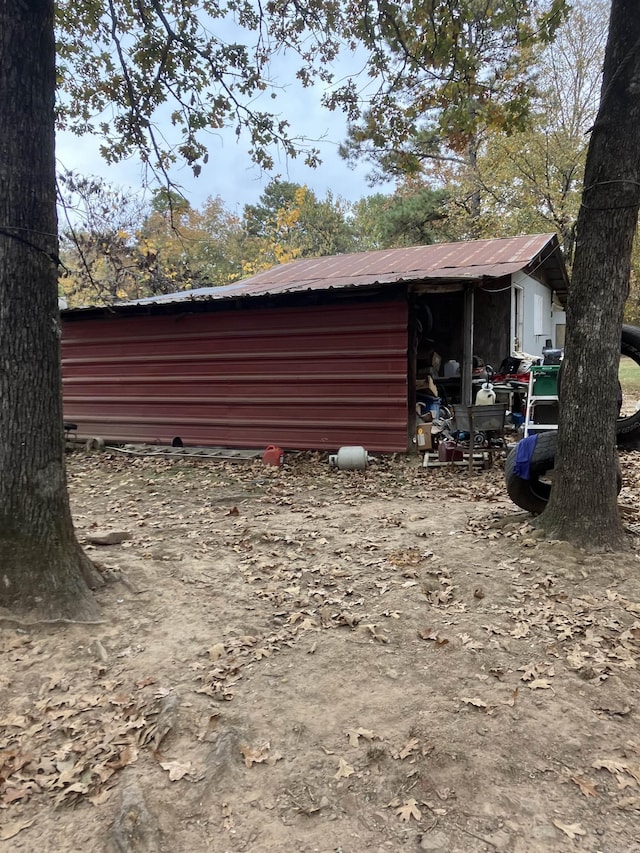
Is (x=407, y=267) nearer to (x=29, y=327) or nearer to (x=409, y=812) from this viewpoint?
→ (x=29, y=327)

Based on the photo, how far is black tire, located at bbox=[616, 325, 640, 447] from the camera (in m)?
5.79

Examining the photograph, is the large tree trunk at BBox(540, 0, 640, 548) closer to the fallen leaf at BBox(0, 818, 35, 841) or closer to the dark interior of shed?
the fallen leaf at BBox(0, 818, 35, 841)

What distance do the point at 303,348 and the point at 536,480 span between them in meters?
5.63

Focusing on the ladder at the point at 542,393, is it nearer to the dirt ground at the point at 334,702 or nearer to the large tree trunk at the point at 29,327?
the dirt ground at the point at 334,702

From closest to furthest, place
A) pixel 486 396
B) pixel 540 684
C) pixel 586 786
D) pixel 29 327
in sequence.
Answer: pixel 586 786 < pixel 540 684 < pixel 29 327 < pixel 486 396

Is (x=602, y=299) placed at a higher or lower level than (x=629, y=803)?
higher

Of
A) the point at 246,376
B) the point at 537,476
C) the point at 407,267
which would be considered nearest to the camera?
the point at 537,476

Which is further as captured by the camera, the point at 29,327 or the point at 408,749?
the point at 29,327

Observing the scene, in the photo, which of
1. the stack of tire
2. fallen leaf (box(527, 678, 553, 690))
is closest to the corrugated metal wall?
the stack of tire

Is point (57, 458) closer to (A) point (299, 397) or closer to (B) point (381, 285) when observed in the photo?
→ (B) point (381, 285)

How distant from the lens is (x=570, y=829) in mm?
2016

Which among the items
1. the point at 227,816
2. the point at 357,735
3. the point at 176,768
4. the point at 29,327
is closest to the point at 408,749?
the point at 357,735

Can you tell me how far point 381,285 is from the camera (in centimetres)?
840

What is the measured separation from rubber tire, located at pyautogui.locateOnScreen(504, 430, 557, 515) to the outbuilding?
12.2 ft
